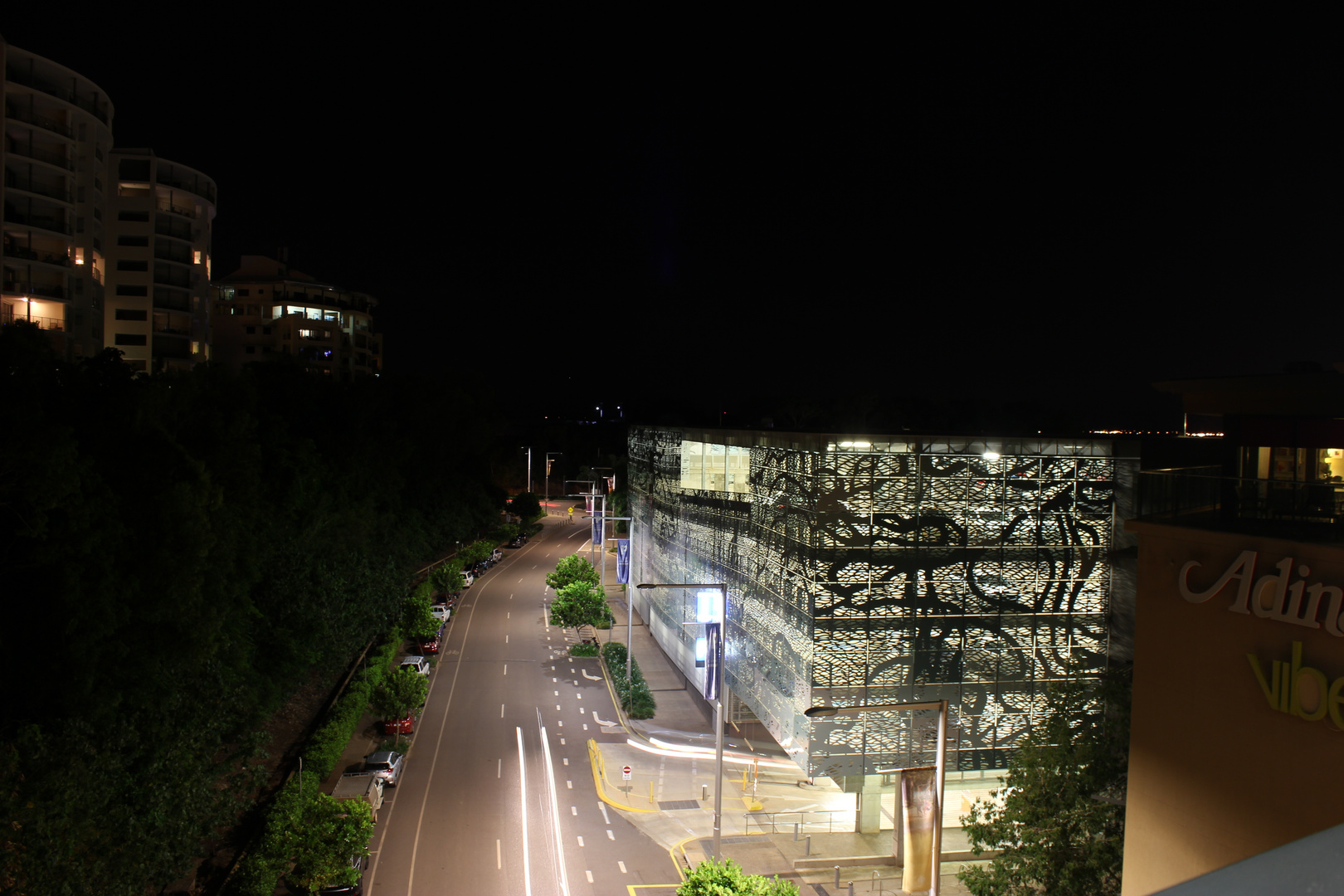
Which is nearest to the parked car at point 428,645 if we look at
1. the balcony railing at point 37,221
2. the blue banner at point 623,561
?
the blue banner at point 623,561

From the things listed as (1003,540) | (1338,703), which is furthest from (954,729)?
(1338,703)

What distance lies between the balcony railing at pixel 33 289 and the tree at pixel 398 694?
34511mm

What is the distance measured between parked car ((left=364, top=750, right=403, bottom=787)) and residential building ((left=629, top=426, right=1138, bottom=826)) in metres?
13.3

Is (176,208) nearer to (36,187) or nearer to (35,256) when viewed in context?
(36,187)

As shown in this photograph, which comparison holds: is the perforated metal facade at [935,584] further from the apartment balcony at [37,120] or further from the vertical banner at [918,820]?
the apartment balcony at [37,120]

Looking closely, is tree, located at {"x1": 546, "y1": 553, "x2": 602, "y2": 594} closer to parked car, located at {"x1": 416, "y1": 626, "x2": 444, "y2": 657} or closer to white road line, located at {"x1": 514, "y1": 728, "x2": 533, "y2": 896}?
parked car, located at {"x1": 416, "y1": 626, "x2": 444, "y2": 657}

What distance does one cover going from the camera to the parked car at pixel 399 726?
32.5 meters

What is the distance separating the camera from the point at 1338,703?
1137 centimetres

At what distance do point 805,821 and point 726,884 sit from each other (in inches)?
389

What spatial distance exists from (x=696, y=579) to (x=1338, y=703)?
2795cm

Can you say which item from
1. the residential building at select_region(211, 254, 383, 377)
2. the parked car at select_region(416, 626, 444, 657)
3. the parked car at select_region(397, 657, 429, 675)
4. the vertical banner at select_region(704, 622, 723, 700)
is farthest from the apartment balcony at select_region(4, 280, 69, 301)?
the residential building at select_region(211, 254, 383, 377)

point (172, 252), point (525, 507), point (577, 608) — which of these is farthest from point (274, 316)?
point (577, 608)

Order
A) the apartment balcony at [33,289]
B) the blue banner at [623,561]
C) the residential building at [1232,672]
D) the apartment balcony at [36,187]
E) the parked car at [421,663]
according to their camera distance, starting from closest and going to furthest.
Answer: the residential building at [1232,672] → the parked car at [421,663] → the apartment balcony at [36,187] → the apartment balcony at [33,289] → the blue banner at [623,561]

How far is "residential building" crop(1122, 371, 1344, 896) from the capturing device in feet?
38.5
